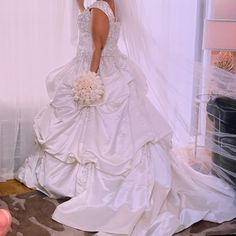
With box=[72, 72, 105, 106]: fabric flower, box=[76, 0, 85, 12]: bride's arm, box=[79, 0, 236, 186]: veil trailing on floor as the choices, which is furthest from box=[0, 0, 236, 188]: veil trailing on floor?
box=[72, 72, 105, 106]: fabric flower

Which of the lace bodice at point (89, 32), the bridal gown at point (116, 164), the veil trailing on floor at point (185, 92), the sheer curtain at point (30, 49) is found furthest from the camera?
the sheer curtain at point (30, 49)

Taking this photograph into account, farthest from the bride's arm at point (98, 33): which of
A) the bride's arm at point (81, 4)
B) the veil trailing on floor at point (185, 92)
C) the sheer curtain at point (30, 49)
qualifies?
the sheer curtain at point (30, 49)

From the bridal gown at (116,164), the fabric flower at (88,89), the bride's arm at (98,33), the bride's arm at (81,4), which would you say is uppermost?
the bride's arm at (81,4)

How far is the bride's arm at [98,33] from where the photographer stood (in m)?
2.58

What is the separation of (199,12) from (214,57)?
47cm

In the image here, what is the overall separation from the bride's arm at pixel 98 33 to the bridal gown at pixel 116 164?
57 millimetres

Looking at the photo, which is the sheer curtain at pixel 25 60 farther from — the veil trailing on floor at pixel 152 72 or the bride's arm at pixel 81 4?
the bride's arm at pixel 81 4

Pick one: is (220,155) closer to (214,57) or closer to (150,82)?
(150,82)

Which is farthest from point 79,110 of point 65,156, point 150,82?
point 150,82

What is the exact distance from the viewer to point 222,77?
2.45 metres

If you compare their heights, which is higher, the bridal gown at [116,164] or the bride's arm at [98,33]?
the bride's arm at [98,33]

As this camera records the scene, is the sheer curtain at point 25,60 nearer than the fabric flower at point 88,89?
No

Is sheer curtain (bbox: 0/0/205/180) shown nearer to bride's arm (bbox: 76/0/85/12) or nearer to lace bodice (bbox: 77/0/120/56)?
bride's arm (bbox: 76/0/85/12)

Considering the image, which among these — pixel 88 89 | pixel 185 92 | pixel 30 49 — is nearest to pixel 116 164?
pixel 88 89
